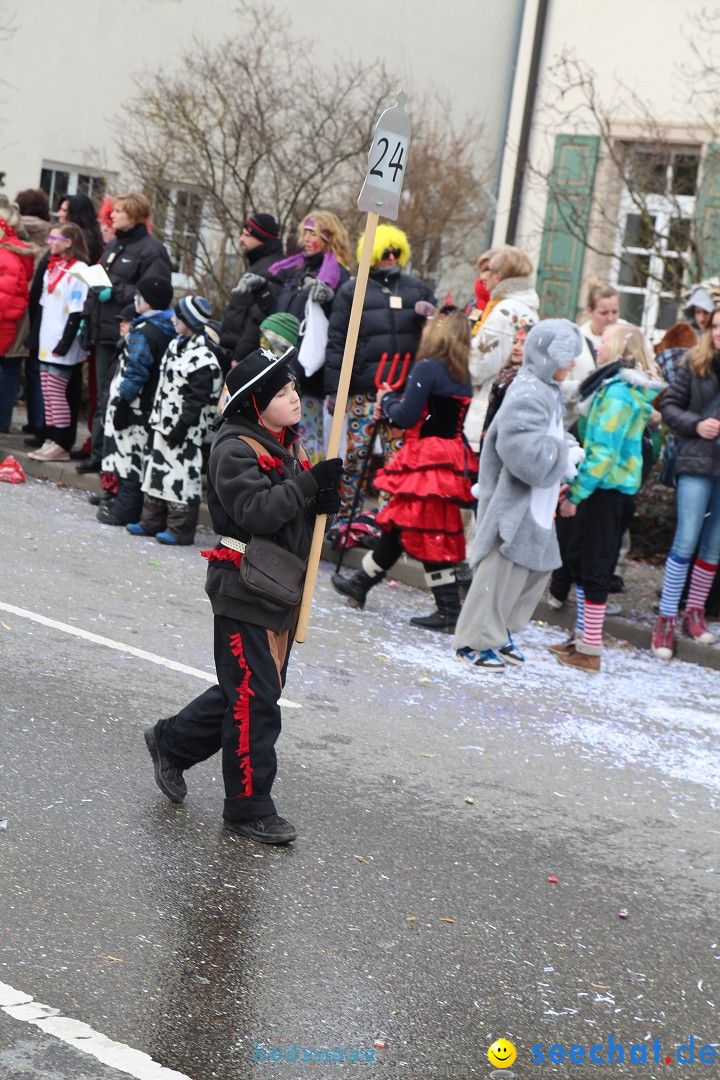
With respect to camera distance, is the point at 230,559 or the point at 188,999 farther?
the point at 230,559

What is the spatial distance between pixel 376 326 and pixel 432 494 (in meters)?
1.65

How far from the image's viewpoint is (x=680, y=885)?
16.8 ft

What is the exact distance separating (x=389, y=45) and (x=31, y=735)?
15.6 metres

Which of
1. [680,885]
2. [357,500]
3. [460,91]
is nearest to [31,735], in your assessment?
[680,885]

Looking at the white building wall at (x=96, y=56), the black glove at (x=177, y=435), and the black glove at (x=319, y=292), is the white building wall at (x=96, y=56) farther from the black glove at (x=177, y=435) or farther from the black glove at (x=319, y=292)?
the black glove at (x=177, y=435)

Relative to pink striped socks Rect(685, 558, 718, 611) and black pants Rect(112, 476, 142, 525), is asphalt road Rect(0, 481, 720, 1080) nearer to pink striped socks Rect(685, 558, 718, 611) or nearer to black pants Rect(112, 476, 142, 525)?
pink striped socks Rect(685, 558, 718, 611)

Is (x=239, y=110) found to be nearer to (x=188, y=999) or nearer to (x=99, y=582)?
(x=99, y=582)

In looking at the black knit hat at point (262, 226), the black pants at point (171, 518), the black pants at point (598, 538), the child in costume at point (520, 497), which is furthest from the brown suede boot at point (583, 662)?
the black knit hat at point (262, 226)

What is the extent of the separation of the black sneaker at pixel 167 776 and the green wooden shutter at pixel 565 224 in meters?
11.8

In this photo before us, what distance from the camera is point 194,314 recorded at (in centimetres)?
949

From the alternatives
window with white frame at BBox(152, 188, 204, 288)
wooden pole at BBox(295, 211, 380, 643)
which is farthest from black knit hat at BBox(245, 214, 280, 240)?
wooden pole at BBox(295, 211, 380, 643)

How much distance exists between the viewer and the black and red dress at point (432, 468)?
8.22 meters

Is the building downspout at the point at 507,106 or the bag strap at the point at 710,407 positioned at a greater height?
the building downspout at the point at 507,106

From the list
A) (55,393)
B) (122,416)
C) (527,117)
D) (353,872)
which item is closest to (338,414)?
(353,872)
